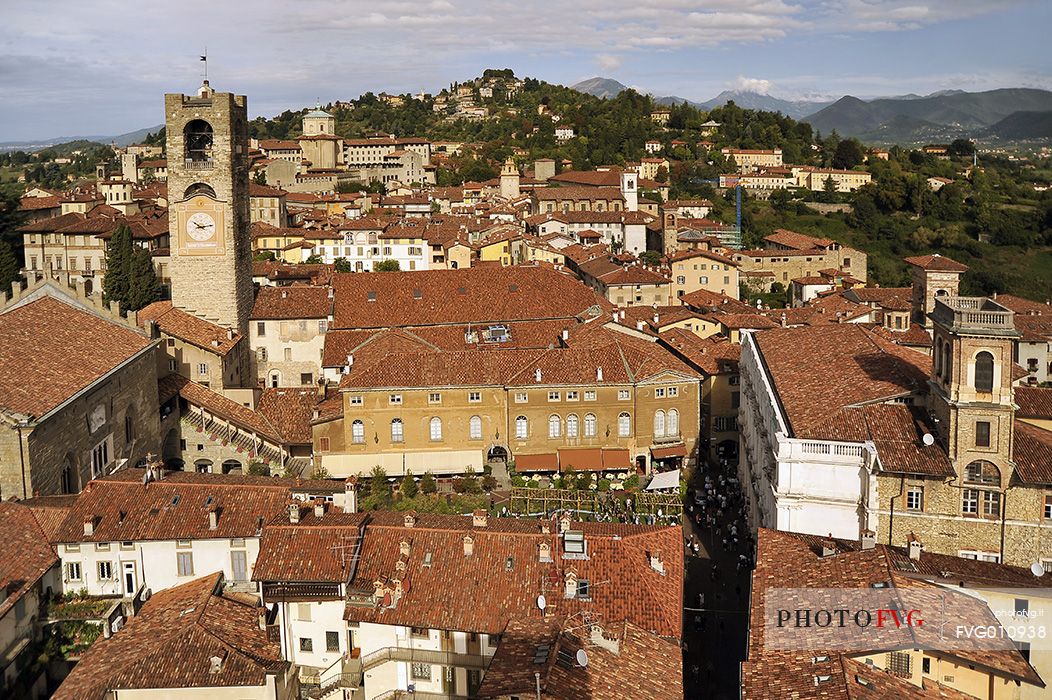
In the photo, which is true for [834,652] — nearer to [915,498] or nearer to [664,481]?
[915,498]

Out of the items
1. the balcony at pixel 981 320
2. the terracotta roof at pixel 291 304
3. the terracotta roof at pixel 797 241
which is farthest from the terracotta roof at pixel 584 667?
the terracotta roof at pixel 797 241

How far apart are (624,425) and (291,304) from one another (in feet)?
66.8

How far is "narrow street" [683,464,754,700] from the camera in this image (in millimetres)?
24203

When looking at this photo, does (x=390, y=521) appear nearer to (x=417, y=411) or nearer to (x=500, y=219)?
(x=417, y=411)

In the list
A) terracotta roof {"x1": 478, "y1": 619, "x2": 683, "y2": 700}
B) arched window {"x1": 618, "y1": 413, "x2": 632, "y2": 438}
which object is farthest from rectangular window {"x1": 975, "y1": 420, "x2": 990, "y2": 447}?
arched window {"x1": 618, "y1": 413, "x2": 632, "y2": 438}

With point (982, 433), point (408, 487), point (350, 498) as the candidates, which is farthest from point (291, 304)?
point (982, 433)

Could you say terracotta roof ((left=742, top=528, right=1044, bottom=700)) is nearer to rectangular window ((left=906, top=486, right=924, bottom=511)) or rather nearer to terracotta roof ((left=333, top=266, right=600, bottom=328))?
rectangular window ((left=906, top=486, right=924, bottom=511))

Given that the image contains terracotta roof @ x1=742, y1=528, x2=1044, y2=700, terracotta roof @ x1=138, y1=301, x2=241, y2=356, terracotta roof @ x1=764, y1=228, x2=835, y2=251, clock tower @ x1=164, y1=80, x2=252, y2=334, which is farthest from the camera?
terracotta roof @ x1=764, y1=228, x2=835, y2=251

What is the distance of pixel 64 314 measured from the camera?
35.8 metres

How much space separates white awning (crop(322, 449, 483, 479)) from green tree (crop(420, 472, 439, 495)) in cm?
57

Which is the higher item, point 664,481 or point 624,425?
point 624,425

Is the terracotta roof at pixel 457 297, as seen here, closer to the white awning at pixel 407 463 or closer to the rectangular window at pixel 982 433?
the white awning at pixel 407 463

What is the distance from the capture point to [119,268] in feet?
178

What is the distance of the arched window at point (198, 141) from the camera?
46.5m
